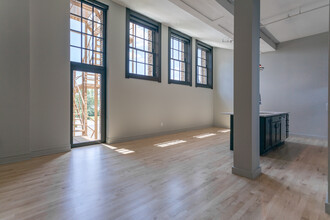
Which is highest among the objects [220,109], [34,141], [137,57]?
[137,57]

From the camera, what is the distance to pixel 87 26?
4.41 metres

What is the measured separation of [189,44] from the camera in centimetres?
701

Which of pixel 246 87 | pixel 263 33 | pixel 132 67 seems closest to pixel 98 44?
pixel 132 67

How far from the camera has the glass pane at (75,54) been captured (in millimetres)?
4184

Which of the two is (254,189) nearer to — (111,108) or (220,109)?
(111,108)

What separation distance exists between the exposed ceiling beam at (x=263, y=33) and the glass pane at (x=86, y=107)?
10.9 ft

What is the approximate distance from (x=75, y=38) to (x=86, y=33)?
0.31 metres

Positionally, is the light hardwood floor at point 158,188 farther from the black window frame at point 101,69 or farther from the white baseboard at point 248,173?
the black window frame at point 101,69

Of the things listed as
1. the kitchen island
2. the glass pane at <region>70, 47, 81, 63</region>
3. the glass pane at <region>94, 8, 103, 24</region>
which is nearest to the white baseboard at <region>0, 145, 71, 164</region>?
the glass pane at <region>70, 47, 81, 63</region>

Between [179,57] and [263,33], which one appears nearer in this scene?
[263,33]

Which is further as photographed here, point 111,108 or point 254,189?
point 111,108

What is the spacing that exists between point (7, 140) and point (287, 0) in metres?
5.84

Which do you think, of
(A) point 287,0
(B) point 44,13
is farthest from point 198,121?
(B) point 44,13

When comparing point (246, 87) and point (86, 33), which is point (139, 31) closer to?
point (86, 33)
